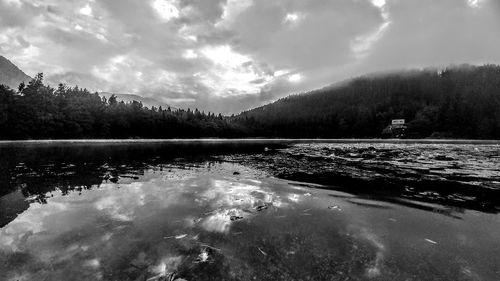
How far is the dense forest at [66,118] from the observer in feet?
362

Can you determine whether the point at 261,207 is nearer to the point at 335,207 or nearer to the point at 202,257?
the point at 335,207

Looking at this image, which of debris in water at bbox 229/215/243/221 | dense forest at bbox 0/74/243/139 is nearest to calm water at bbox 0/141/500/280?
debris in water at bbox 229/215/243/221

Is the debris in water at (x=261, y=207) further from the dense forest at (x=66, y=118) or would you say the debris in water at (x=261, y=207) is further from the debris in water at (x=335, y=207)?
the dense forest at (x=66, y=118)

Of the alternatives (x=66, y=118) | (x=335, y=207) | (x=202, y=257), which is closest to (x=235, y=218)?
(x=202, y=257)

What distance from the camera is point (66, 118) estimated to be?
13050cm

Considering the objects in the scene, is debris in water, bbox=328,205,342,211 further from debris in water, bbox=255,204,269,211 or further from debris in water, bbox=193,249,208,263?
debris in water, bbox=193,249,208,263

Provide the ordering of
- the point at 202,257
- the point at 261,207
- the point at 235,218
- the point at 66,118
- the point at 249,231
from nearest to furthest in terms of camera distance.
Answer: the point at 202,257
the point at 249,231
the point at 235,218
the point at 261,207
the point at 66,118

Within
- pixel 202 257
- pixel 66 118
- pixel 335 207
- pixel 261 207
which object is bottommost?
pixel 335 207

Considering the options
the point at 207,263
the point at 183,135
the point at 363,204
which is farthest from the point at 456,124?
the point at 207,263

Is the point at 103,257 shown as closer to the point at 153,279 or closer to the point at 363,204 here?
the point at 153,279

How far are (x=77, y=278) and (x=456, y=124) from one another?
22299 cm

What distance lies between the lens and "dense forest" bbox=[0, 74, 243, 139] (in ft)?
362

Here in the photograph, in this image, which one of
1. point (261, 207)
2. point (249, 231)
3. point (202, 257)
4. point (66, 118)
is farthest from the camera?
point (66, 118)

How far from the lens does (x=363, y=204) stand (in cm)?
1652
